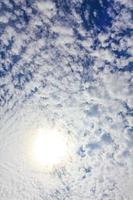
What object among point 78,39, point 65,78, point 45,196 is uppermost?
point 78,39

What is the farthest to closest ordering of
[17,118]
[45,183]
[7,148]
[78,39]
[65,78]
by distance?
[45,183]
[7,148]
[17,118]
[65,78]
[78,39]

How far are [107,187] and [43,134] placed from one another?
420 centimetres

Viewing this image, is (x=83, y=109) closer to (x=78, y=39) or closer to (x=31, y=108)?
(x=31, y=108)

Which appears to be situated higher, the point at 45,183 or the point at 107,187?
the point at 107,187

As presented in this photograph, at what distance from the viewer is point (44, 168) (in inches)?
440

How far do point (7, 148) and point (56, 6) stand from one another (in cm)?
595

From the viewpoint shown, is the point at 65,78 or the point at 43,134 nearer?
the point at 65,78

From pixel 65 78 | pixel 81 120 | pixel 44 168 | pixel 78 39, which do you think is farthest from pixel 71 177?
pixel 78 39

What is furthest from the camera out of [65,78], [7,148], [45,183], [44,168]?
[45,183]

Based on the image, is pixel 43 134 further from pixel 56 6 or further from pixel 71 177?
pixel 56 6

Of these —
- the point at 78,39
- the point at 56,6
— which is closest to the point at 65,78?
the point at 78,39

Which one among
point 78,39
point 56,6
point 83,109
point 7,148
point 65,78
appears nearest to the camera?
point 56,6

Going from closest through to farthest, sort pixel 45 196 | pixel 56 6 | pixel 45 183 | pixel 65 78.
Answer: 1. pixel 56 6
2. pixel 65 78
3. pixel 45 183
4. pixel 45 196

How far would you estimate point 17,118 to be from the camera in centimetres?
942
